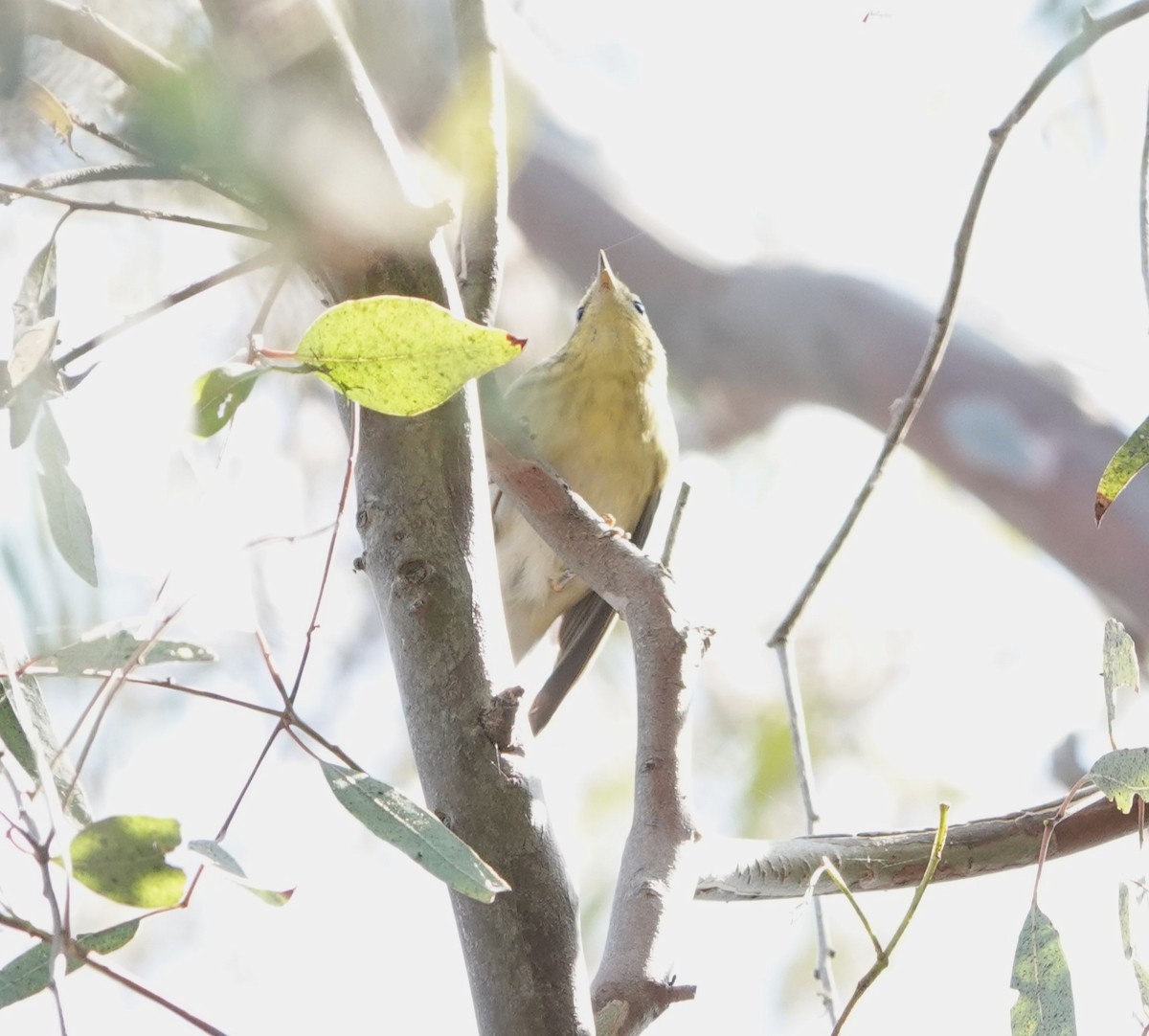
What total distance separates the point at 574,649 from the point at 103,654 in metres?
1.60

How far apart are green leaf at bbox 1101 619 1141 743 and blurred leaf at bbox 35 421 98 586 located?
80 cm

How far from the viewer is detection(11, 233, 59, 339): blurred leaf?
1074 mm

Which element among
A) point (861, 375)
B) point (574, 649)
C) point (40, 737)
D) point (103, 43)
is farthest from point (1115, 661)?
point (861, 375)

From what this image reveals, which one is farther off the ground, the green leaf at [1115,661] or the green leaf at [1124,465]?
the green leaf at [1124,465]

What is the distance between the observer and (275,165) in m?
0.92

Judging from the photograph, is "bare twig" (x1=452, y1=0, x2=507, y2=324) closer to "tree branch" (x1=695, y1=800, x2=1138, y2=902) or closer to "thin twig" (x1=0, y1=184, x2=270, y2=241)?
"thin twig" (x1=0, y1=184, x2=270, y2=241)

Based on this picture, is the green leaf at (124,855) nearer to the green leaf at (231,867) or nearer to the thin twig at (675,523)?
the green leaf at (231,867)

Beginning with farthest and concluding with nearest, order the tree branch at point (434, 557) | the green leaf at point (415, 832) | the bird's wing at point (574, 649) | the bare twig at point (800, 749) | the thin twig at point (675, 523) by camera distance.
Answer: the bird's wing at point (574, 649) → the bare twig at point (800, 749) → the thin twig at point (675, 523) → the tree branch at point (434, 557) → the green leaf at point (415, 832)

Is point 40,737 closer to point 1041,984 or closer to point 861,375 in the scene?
point 1041,984

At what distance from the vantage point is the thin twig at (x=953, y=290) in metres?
1.01

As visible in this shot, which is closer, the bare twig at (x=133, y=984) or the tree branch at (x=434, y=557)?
the bare twig at (x=133, y=984)

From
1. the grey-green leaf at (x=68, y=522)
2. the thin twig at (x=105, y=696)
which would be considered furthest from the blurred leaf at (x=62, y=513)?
the thin twig at (x=105, y=696)

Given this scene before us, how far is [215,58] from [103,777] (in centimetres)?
271

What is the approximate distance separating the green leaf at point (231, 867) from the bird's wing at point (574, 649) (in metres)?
1.45
